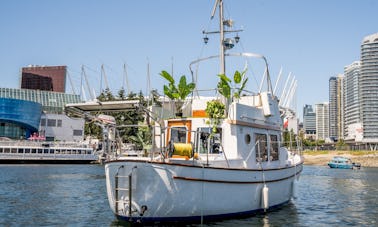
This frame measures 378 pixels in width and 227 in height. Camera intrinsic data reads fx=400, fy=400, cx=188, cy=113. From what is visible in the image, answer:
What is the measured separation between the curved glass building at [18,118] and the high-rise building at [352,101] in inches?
5225

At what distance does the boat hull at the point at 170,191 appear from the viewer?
13.5 meters

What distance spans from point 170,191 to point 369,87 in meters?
166

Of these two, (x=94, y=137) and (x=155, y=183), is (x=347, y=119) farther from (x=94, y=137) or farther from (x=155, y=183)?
(x=155, y=183)

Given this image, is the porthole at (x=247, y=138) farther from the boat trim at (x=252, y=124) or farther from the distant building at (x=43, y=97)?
the distant building at (x=43, y=97)

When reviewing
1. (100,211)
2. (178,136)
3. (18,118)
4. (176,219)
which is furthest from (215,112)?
(18,118)

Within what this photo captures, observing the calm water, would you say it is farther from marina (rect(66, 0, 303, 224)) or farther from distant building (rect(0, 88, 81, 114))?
distant building (rect(0, 88, 81, 114))

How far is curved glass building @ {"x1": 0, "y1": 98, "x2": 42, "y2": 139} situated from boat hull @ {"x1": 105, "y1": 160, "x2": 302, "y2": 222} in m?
89.8

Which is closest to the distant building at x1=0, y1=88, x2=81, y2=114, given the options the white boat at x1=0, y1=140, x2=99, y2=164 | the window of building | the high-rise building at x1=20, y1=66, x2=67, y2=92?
the window of building

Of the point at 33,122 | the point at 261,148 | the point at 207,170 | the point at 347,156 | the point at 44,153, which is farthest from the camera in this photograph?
the point at 347,156

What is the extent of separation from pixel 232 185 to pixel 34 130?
305 ft

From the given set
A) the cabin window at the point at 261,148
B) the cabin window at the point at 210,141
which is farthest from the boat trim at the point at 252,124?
the cabin window at the point at 210,141

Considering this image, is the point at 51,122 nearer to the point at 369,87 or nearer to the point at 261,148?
the point at 261,148

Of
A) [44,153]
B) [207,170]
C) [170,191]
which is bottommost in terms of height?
[44,153]

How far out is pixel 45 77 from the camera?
584 feet
